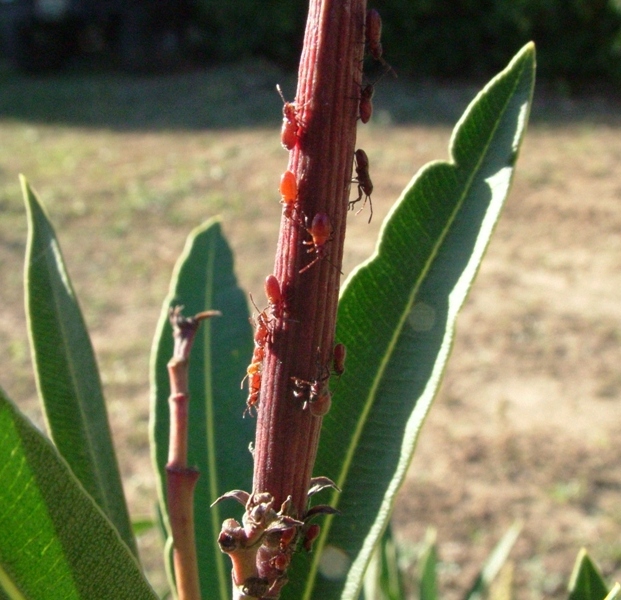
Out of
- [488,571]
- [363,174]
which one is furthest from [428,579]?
[363,174]

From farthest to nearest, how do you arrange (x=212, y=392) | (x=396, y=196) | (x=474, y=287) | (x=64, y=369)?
(x=396, y=196) < (x=474, y=287) < (x=212, y=392) < (x=64, y=369)

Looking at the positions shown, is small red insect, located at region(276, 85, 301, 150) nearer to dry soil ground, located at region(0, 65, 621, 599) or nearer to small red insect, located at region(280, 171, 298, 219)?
small red insect, located at region(280, 171, 298, 219)

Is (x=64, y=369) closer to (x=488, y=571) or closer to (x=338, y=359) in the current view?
(x=338, y=359)

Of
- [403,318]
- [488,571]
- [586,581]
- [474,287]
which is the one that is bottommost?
[474,287]

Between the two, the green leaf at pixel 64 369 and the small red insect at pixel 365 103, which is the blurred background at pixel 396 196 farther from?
the small red insect at pixel 365 103

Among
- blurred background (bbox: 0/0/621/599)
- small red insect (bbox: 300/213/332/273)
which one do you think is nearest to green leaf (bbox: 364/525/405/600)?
blurred background (bbox: 0/0/621/599)

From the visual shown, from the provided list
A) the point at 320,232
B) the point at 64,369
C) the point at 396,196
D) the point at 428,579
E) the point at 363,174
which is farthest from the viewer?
the point at 396,196

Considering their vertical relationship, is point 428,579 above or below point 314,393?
below
